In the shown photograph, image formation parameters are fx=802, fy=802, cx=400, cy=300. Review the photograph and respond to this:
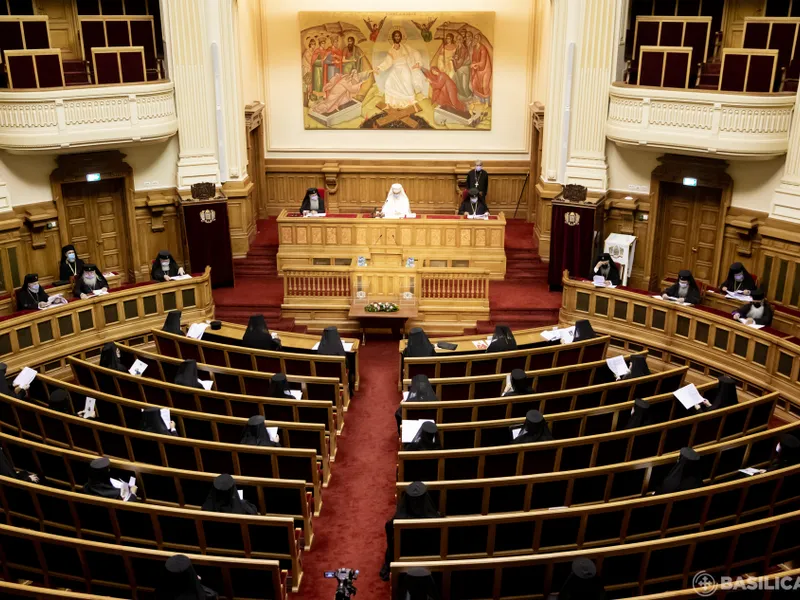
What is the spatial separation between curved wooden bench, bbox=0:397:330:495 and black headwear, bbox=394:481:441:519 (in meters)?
1.28

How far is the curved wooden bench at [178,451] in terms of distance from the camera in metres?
8.29

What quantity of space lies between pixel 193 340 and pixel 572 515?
6301 mm

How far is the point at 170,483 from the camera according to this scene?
8.05 m

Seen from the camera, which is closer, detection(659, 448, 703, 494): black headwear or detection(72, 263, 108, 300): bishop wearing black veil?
detection(659, 448, 703, 494): black headwear

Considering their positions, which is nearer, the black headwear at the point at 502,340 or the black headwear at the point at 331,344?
the black headwear at the point at 331,344

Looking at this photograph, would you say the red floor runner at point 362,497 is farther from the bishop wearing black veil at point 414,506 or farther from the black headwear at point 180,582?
the black headwear at point 180,582

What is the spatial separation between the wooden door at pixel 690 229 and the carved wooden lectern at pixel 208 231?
321 inches

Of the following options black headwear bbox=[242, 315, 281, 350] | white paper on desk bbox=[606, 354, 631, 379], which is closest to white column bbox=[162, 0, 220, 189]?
black headwear bbox=[242, 315, 281, 350]

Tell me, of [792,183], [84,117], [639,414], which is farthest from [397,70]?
[639,414]

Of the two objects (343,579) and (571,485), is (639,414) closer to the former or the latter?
(571,485)

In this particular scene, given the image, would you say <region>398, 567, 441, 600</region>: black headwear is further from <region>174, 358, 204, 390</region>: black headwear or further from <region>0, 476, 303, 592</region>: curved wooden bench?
<region>174, 358, 204, 390</region>: black headwear

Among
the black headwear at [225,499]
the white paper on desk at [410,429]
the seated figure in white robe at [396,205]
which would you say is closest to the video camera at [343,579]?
the black headwear at [225,499]

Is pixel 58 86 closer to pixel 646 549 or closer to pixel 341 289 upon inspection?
pixel 341 289

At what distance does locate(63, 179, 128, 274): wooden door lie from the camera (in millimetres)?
14750
